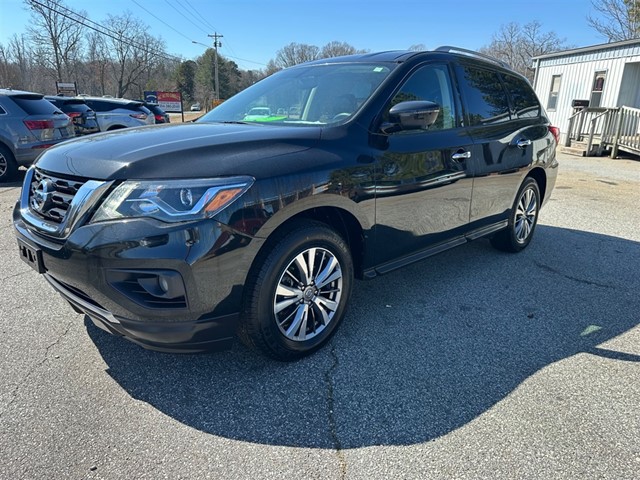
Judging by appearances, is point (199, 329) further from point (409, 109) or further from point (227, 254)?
point (409, 109)

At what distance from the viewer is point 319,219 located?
2.82 meters

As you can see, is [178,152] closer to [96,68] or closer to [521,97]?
[521,97]

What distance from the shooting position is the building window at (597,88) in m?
16.5

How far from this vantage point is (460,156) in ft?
11.7

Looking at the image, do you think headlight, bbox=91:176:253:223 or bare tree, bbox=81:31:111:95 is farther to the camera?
bare tree, bbox=81:31:111:95

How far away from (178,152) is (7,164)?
26.2ft

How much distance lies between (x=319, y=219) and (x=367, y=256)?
0.46m

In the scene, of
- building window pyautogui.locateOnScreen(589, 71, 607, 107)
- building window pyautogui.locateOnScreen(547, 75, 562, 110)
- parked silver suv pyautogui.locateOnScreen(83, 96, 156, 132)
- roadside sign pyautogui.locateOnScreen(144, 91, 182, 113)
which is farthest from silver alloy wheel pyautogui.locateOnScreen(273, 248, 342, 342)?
roadside sign pyautogui.locateOnScreen(144, 91, 182, 113)

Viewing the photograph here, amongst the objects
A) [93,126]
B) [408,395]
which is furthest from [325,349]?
[93,126]

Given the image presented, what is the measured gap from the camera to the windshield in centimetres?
311

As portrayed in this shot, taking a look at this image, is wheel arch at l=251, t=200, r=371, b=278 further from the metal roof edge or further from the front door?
the metal roof edge

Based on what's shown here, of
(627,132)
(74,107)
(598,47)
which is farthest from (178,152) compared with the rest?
(598,47)

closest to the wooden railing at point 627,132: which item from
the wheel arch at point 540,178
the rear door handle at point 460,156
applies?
the wheel arch at point 540,178

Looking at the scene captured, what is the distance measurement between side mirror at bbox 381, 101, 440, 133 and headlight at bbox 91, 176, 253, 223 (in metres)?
1.33
